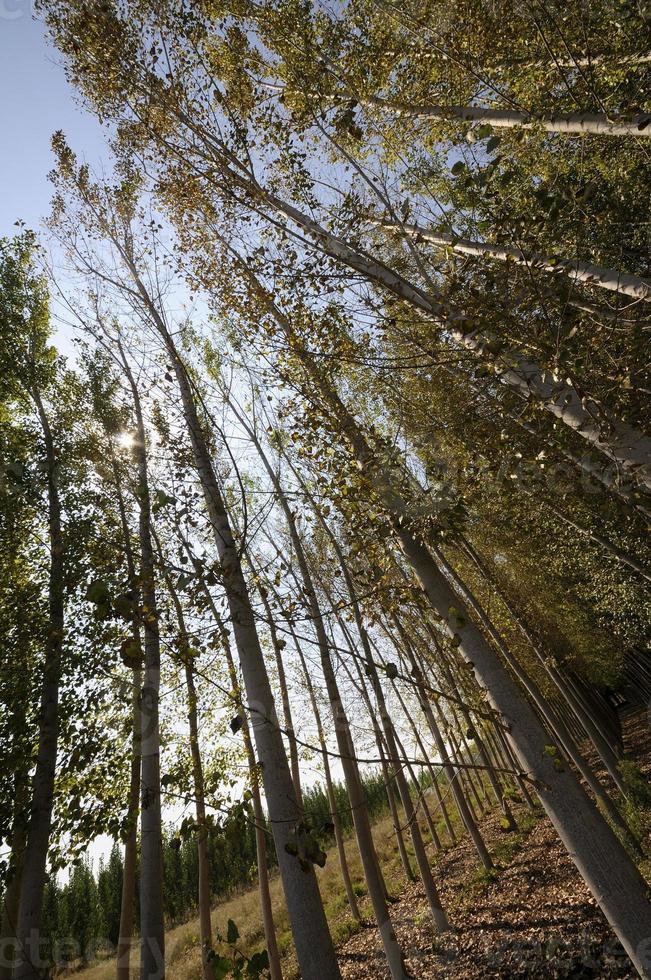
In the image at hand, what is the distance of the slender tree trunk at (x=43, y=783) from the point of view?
4.34 metres

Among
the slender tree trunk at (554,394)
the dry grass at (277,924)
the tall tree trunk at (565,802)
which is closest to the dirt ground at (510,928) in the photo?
the dry grass at (277,924)

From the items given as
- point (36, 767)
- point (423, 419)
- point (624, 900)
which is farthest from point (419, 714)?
point (624, 900)

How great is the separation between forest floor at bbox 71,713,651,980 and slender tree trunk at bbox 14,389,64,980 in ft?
18.5

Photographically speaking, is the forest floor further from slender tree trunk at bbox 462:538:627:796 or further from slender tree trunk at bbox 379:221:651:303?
slender tree trunk at bbox 379:221:651:303

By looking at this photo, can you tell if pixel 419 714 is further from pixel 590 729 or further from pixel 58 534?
pixel 58 534

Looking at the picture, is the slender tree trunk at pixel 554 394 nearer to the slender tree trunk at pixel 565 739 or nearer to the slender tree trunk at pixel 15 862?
the slender tree trunk at pixel 565 739

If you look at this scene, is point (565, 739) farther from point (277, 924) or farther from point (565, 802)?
point (277, 924)

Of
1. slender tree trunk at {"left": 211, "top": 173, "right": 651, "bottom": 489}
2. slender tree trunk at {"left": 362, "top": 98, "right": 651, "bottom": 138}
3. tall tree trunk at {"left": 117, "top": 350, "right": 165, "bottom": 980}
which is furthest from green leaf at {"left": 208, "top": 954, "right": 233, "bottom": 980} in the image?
slender tree trunk at {"left": 362, "top": 98, "right": 651, "bottom": 138}

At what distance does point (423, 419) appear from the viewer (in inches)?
307

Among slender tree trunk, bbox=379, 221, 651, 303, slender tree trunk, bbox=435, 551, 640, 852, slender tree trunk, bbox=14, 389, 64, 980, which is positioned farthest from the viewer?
slender tree trunk, bbox=435, 551, 640, 852

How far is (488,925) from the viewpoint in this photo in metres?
7.50

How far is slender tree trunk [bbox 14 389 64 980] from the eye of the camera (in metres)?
4.34

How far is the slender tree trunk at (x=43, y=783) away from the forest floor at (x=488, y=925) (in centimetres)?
565

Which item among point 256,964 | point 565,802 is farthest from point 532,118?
point 256,964
